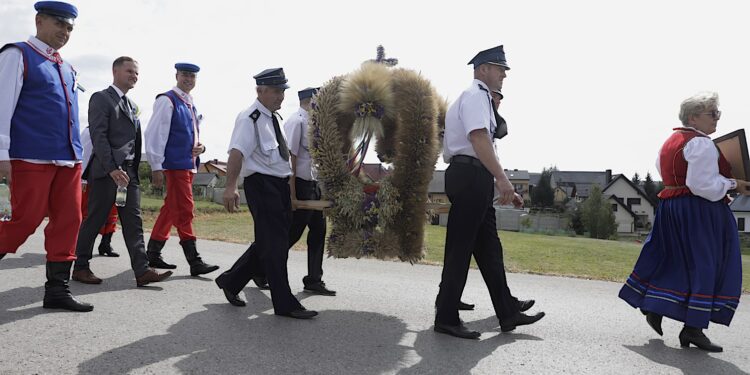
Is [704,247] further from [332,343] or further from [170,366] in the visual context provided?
[170,366]

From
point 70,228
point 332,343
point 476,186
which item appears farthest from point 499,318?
point 70,228

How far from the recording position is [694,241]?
14.5 ft

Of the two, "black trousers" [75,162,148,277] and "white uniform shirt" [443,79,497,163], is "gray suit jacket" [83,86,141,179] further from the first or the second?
"white uniform shirt" [443,79,497,163]

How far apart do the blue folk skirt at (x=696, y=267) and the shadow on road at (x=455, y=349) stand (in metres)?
1.10

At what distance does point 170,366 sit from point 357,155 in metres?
2.49

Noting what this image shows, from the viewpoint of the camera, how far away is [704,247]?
4398 mm

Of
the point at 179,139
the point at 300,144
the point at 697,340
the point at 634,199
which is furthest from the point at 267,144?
the point at 634,199

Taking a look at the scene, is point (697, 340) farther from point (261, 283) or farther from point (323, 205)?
point (261, 283)

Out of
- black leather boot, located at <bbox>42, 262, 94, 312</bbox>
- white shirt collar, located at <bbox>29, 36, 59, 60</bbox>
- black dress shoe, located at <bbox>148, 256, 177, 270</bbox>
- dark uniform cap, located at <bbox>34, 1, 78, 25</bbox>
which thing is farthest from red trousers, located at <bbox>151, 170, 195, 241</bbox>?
dark uniform cap, located at <bbox>34, 1, 78, 25</bbox>

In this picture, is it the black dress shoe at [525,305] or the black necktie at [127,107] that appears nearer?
the black dress shoe at [525,305]

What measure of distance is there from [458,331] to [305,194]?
86.8 inches

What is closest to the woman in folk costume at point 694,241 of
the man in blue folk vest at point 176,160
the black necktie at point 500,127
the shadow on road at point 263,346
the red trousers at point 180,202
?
the black necktie at point 500,127

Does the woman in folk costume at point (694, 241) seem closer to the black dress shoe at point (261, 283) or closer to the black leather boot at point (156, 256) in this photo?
the black dress shoe at point (261, 283)

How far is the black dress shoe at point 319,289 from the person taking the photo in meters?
5.74
